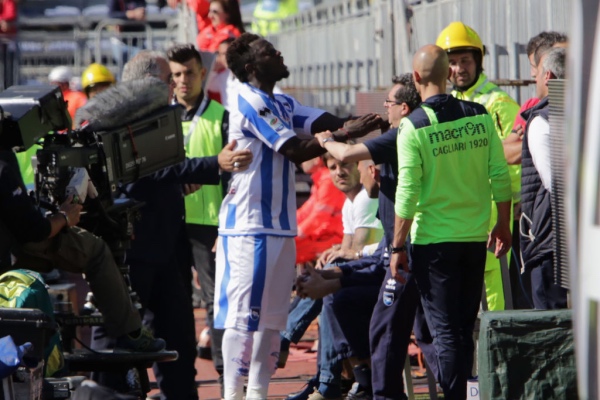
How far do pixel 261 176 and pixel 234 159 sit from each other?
0.18 metres

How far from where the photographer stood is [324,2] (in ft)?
51.7

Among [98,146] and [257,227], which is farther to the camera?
[257,227]

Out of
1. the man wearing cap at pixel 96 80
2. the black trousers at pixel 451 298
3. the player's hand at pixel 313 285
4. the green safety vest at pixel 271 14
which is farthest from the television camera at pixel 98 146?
the green safety vest at pixel 271 14

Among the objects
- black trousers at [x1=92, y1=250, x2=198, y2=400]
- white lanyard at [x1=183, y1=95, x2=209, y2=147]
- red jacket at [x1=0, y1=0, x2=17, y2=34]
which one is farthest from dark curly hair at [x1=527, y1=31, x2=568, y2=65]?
red jacket at [x1=0, y1=0, x2=17, y2=34]

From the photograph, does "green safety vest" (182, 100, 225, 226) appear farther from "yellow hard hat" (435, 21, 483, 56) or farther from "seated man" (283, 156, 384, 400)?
"yellow hard hat" (435, 21, 483, 56)

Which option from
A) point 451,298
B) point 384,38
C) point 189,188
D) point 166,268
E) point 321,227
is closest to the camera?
point 451,298

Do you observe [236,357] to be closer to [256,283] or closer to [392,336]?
[256,283]

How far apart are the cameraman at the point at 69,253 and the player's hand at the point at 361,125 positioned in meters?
1.48

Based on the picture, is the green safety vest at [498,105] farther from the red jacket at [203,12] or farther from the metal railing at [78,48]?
the metal railing at [78,48]

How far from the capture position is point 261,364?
273 inches

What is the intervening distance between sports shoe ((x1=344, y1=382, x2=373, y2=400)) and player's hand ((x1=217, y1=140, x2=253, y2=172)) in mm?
1620

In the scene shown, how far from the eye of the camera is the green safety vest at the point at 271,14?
17609 millimetres

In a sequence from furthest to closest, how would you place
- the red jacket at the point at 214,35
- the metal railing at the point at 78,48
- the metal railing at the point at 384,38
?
the metal railing at the point at 78,48, the red jacket at the point at 214,35, the metal railing at the point at 384,38

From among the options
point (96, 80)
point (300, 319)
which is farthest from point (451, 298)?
point (96, 80)
